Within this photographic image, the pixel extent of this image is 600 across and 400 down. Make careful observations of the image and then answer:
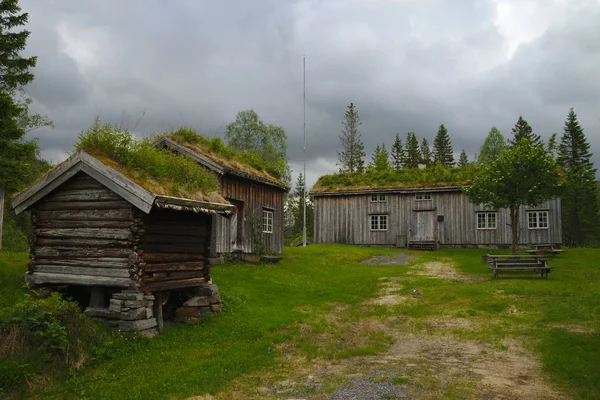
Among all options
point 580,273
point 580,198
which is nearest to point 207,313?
point 580,273

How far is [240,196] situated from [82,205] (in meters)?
11.2

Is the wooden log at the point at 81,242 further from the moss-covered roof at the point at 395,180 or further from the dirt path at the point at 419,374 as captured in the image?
the moss-covered roof at the point at 395,180

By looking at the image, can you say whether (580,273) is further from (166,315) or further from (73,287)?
(73,287)

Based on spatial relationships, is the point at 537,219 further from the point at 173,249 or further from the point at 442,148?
the point at 442,148

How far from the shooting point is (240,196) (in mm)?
22328

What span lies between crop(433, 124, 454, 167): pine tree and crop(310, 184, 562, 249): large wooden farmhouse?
44.8 meters

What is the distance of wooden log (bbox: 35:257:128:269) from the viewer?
10867 mm

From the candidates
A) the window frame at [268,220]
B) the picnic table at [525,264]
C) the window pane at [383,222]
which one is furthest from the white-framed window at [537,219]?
the window frame at [268,220]

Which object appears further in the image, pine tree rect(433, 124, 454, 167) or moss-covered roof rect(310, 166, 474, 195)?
pine tree rect(433, 124, 454, 167)

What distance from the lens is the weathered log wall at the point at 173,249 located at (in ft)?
36.3

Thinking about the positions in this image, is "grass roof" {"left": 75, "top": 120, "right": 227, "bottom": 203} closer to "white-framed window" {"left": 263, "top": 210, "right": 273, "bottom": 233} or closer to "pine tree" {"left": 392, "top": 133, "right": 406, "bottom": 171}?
"white-framed window" {"left": 263, "top": 210, "right": 273, "bottom": 233}

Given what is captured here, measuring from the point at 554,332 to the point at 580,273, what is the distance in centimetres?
1104

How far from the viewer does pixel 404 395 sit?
726 centimetres

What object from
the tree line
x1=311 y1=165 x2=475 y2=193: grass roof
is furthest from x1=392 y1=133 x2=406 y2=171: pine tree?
x1=311 y1=165 x2=475 y2=193: grass roof
